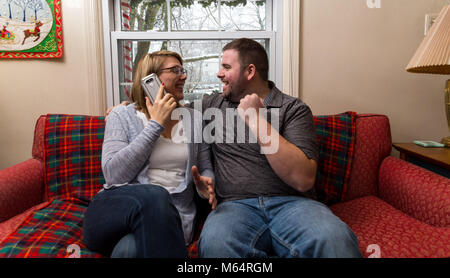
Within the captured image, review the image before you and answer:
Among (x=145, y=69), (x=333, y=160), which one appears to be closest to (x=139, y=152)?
(x=145, y=69)

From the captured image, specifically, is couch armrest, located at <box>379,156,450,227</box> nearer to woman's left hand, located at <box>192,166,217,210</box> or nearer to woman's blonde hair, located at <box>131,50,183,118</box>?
woman's left hand, located at <box>192,166,217,210</box>

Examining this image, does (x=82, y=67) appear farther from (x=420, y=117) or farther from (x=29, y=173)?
(x=420, y=117)

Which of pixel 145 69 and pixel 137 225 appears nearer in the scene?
pixel 137 225

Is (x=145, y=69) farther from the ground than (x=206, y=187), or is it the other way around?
(x=145, y=69)

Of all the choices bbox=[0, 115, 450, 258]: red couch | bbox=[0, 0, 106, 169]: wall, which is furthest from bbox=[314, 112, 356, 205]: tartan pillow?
bbox=[0, 0, 106, 169]: wall

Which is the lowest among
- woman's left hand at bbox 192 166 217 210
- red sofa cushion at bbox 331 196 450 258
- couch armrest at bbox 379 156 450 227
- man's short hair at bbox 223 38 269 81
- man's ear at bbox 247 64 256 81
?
red sofa cushion at bbox 331 196 450 258

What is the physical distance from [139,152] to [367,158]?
3.59ft

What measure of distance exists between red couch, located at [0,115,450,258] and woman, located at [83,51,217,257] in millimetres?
210

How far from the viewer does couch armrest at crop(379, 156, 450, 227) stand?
45.2 inches

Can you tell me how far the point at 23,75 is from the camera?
173 cm

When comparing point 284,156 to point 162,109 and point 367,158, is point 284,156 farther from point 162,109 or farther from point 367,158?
point 367,158

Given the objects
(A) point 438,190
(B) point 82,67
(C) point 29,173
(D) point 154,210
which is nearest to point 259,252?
(D) point 154,210

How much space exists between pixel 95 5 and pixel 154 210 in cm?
135

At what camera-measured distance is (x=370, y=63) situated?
5.89ft
